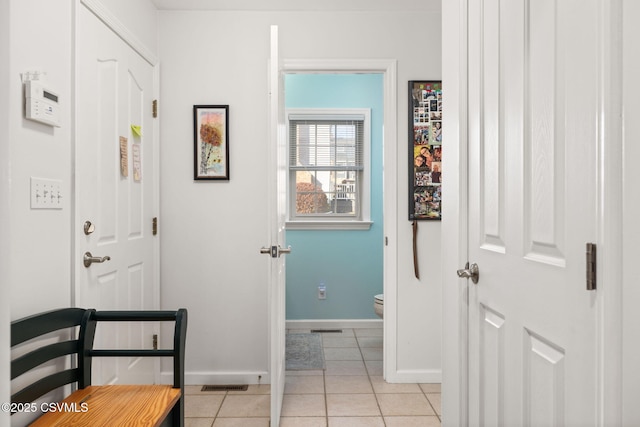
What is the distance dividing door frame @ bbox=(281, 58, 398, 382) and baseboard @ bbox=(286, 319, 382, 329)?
4.22 ft

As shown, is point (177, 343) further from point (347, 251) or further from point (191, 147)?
point (347, 251)

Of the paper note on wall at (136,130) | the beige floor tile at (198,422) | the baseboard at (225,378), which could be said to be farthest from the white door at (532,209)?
the paper note on wall at (136,130)

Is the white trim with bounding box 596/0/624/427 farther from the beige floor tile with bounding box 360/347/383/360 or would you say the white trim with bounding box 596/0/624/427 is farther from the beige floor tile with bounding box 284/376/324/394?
the beige floor tile with bounding box 360/347/383/360

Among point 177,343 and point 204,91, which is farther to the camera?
point 204,91

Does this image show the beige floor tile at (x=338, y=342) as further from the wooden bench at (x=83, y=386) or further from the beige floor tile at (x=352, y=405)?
the wooden bench at (x=83, y=386)

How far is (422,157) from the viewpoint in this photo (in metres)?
2.82

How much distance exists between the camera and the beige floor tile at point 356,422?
2.27 meters

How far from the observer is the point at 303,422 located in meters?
2.29

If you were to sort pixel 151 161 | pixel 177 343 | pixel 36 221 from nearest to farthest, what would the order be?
pixel 36 221
pixel 177 343
pixel 151 161

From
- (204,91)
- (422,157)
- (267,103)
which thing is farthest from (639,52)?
(204,91)

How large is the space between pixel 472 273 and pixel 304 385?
1766mm

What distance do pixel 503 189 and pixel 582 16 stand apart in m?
0.49

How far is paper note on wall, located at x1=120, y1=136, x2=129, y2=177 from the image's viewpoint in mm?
2256

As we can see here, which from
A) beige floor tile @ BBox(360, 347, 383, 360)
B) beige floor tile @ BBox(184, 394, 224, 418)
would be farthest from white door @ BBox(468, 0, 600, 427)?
beige floor tile @ BBox(360, 347, 383, 360)
